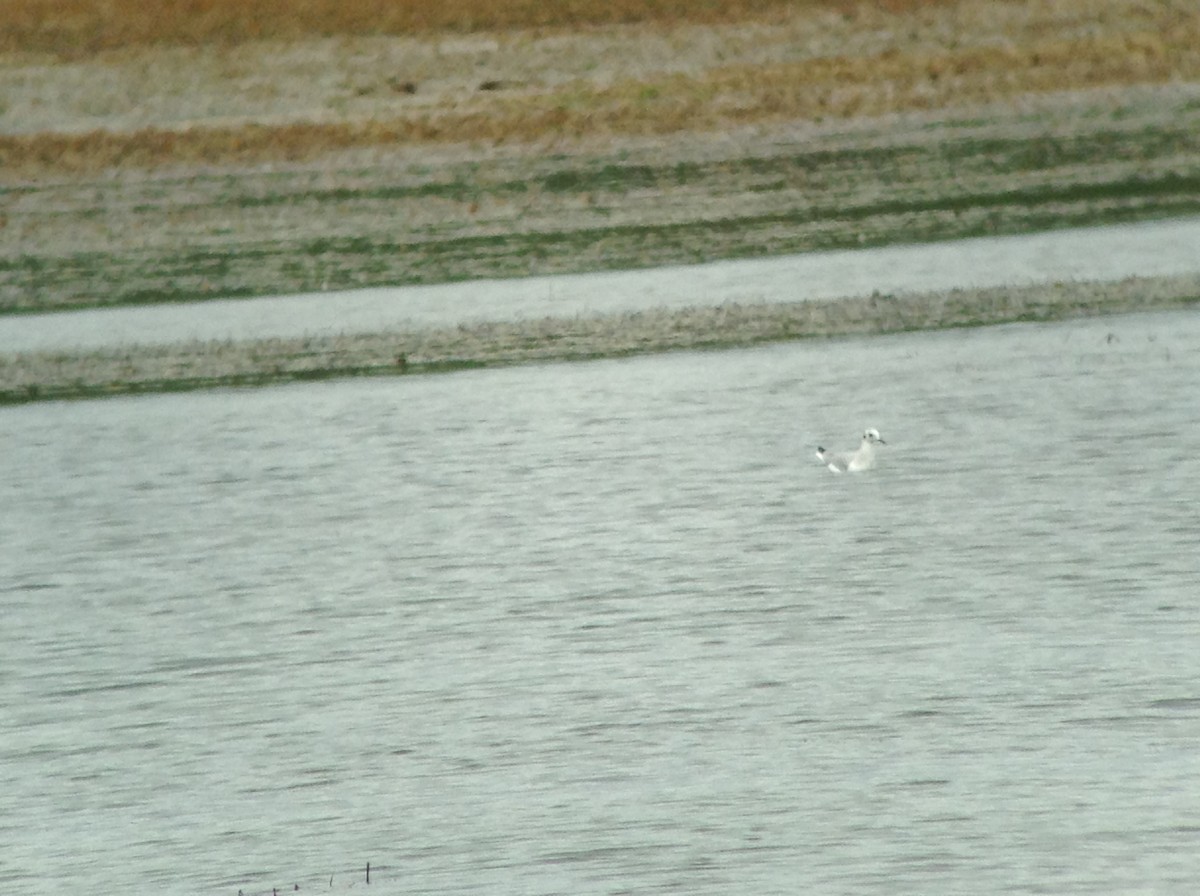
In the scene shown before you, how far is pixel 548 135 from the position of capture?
18.9m

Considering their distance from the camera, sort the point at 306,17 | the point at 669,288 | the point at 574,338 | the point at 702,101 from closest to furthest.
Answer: the point at 574,338 → the point at 669,288 → the point at 702,101 → the point at 306,17

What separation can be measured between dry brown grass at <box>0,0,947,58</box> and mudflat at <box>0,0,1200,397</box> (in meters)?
0.05

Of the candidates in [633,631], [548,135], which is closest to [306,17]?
[548,135]

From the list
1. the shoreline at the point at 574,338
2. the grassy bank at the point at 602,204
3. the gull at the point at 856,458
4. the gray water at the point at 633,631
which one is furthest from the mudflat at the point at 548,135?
the gull at the point at 856,458

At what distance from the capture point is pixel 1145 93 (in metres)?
17.8

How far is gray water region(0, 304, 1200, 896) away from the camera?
5.78m

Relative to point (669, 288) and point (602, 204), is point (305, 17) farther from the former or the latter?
point (669, 288)

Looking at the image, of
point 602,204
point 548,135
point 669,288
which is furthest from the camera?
point 548,135

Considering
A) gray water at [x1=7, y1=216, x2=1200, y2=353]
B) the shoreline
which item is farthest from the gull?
gray water at [x1=7, y1=216, x2=1200, y2=353]

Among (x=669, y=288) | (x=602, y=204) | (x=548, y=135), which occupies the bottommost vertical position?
(x=548, y=135)

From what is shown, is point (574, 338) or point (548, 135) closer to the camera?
point (574, 338)

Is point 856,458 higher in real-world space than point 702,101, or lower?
higher

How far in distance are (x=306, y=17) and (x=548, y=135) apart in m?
5.74

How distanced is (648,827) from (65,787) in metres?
1.87
